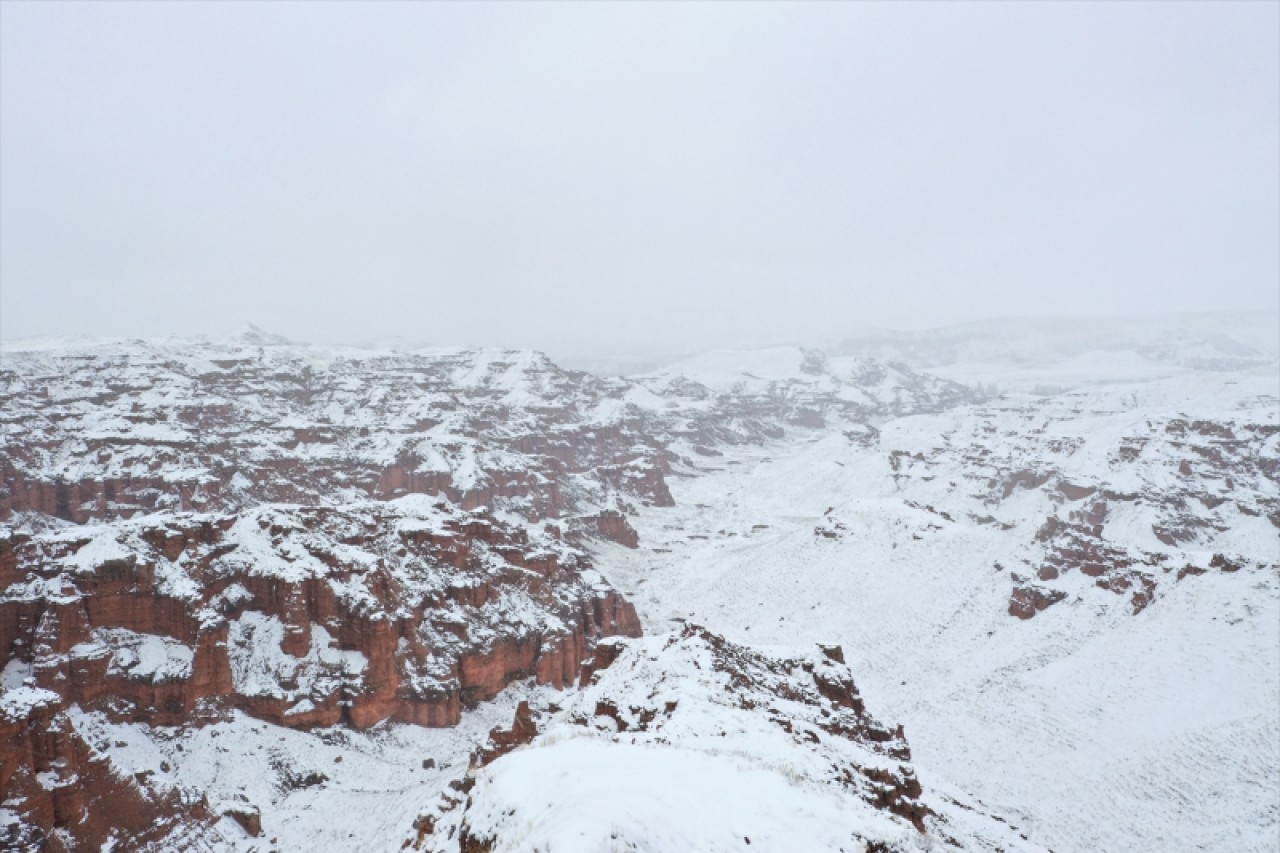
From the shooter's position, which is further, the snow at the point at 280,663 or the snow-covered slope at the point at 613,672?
the snow at the point at 280,663

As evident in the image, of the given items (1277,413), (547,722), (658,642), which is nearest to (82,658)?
(547,722)

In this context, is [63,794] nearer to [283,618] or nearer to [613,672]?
[283,618]

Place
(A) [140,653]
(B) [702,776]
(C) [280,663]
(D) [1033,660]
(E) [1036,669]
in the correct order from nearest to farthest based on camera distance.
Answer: (B) [702,776] → (A) [140,653] → (C) [280,663] → (E) [1036,669] → (D) [1033,660]

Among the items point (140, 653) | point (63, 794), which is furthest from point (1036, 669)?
point (140, 653)

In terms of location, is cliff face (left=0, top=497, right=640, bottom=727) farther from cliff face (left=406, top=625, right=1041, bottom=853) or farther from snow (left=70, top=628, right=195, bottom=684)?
cliff face (left=406, top=625, right=1041, bottom=853)

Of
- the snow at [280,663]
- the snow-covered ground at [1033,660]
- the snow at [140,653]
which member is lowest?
the snow-covered ground at [1033,660]

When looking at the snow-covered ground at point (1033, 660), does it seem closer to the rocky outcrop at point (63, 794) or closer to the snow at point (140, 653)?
the rocky outcrop at point (63, 794)

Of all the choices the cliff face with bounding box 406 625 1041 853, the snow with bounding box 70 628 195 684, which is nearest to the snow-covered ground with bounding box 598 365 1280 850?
the cliff face with bounding box 406 625 1041 853

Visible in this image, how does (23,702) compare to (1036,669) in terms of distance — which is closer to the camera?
(23,702)

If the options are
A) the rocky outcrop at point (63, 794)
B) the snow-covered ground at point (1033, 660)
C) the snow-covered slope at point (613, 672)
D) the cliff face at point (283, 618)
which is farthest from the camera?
the cliff face at point (283, 618)

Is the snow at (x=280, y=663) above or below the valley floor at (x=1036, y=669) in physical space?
above

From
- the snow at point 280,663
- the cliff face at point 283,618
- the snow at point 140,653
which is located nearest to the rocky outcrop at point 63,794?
the cliff face at point 283,618

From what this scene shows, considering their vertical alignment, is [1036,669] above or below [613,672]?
below

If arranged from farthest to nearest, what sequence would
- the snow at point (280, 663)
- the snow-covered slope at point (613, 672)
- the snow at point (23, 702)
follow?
1. the snow at point (280, 663)
2. the snow at point (23, 702)
3. the snow-covered slope at point (613, 672)
